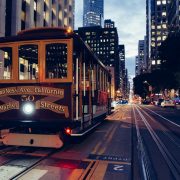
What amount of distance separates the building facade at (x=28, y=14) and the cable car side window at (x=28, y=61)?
849 inches

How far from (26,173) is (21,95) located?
2.75 m

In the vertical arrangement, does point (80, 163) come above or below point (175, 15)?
below

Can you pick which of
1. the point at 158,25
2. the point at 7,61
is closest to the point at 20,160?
the point at 7,61

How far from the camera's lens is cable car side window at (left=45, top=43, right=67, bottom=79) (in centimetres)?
829

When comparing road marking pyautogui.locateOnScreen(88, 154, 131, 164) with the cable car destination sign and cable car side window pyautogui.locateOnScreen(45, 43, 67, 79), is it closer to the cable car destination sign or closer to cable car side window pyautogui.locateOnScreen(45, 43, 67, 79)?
the cable car destination sign

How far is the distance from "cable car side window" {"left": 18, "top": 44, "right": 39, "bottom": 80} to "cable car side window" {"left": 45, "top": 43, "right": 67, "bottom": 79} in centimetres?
37

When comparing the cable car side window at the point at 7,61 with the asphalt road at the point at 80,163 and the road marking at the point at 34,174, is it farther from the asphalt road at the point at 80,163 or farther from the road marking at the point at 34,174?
the road marking at the point at 34,174

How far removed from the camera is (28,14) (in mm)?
36375

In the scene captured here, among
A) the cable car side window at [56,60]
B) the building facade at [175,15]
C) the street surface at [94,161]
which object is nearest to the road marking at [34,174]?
the street surface at [94,161]

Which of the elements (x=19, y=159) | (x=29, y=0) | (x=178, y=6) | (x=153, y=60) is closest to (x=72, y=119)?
(x=19, y=159)

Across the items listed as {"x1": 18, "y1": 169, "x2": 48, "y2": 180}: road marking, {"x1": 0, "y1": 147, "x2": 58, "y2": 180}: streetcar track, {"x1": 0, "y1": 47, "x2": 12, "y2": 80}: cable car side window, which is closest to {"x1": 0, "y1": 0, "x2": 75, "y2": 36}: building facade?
{"x1": 0, "y1": 47, "x2": 12, "y2": 80}: cable car side window

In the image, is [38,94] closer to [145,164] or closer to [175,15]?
[145,164]

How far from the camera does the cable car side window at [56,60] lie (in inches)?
326

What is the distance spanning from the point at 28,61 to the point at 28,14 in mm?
29564
